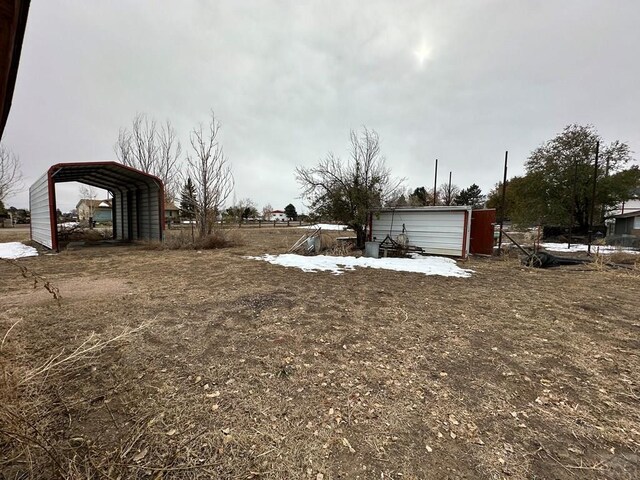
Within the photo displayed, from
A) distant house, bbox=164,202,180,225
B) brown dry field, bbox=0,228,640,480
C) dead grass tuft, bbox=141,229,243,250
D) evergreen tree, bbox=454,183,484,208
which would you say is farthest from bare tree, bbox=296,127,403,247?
evergreen tree, bbox=454,183,484,208

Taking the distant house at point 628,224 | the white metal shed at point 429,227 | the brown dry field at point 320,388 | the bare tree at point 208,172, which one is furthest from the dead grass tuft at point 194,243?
the distant house at point 628,224

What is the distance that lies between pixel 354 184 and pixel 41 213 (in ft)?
42.7

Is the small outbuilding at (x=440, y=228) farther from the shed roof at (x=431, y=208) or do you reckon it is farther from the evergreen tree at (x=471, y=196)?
the evergreen tree at (x=471, y=196)

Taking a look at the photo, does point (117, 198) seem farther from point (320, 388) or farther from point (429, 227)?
point (320, 388)

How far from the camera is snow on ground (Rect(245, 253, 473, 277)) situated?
272 inches

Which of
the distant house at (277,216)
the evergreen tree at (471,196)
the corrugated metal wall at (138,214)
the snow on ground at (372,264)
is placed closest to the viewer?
the snow on ground at (372,264)

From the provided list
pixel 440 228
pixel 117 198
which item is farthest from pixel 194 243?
pixel 440 228

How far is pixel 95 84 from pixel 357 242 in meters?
11.4

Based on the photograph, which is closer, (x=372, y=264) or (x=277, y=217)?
(x=372, y=264)

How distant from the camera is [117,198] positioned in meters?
15.5

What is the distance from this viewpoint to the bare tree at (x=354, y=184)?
10.1 meters

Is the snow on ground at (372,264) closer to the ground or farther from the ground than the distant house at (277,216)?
closer to the ground

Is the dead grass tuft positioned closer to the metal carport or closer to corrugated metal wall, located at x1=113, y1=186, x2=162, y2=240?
the metal carport

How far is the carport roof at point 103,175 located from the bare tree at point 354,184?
20.5 feet
